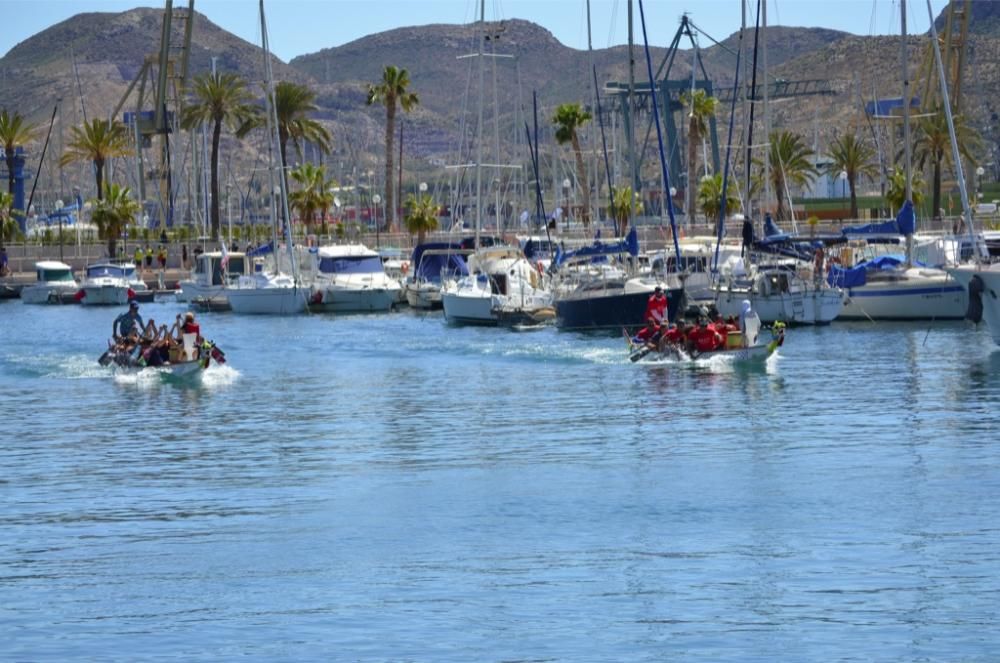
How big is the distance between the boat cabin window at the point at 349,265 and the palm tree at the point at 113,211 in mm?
28171

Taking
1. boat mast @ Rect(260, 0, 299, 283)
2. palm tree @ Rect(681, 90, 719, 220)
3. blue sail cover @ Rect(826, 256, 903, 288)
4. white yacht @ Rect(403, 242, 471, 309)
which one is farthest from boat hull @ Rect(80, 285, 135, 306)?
blue sail cover @ Rect(826, 256, 903, 288)

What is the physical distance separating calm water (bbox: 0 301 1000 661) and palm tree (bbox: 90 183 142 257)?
57.8m

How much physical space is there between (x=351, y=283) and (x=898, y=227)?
2622 cm

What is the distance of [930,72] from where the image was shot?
112375 mm

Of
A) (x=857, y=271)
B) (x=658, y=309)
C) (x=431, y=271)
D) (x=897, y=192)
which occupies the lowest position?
(x=658, y=309)

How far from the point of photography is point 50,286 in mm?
94062

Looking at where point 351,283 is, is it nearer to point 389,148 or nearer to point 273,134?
point 273,134

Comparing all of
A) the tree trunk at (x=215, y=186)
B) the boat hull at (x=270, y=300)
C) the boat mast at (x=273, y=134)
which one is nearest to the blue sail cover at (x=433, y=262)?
the boat mast at (x=273, y=134)

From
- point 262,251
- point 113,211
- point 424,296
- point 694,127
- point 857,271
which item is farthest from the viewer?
point 694,127

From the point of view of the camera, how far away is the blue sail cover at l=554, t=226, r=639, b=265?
63.7m

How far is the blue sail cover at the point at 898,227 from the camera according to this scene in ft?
208

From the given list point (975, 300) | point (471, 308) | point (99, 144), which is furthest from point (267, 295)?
point (975, 300)

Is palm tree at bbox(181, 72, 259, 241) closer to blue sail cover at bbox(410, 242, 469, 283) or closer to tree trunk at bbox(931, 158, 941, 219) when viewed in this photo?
blue sail cover at bbox(410, 242, 469, 283)

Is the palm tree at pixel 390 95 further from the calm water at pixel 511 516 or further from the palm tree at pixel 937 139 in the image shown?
the calm water at pixel 511 516
